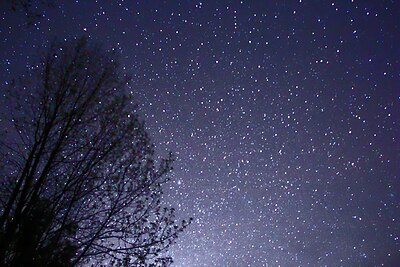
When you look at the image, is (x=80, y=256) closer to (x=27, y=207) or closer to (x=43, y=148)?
(x=27, y=207)

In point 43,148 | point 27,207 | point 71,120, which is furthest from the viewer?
point 71,120

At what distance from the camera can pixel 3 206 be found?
5113 millimetres

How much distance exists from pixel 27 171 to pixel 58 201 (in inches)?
28.0

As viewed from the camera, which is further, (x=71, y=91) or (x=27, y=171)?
(x=71, y=91)

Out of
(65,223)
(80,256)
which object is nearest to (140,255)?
(80,256)

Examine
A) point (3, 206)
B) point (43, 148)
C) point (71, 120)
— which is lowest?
point (3, 206)

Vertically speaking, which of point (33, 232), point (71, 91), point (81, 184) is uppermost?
point (71, 91)

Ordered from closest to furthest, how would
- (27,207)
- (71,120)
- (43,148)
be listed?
(27,207)
(43,148)
(71,120)

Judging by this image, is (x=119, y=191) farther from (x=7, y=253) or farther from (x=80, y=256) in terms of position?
(x=7, y=253)

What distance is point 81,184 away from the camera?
5.32 meters

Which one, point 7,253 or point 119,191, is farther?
point 119,191

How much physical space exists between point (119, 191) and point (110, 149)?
0.82 metres

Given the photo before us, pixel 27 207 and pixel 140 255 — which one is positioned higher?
pixel 27 207

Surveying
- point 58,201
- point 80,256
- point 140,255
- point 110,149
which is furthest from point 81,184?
point 140,255
